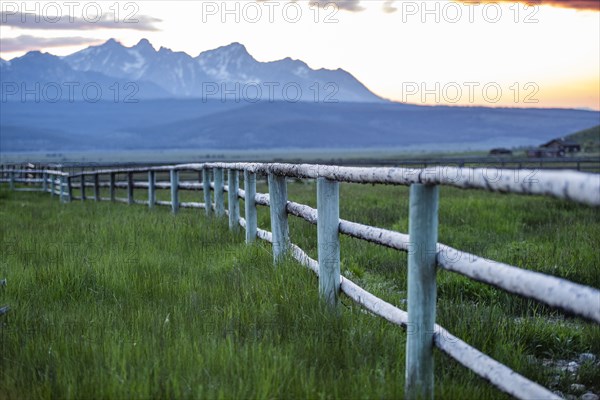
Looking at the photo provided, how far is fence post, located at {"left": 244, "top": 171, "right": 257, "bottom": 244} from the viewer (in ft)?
28.7

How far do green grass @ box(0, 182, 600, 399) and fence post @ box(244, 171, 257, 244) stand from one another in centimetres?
35

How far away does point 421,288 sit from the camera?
3969 mm

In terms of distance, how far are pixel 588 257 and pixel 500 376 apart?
19.5ft

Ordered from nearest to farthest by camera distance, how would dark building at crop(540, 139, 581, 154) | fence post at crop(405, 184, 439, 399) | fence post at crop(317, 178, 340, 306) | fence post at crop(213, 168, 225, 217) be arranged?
fence post at crop(405, 184, 439, 399) < fence post at crop(317, 178, 340, 306) < fence post at crop(213, 168, 225, 217) < dark building at crop(540, 139, 581, 154)

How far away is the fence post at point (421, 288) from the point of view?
153 inches

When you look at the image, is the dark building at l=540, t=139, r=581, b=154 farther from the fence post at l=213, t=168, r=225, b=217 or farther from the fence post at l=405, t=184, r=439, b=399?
the fence post at l=405, t=184, r=439, b=399

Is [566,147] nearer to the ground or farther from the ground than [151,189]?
farther from the ground

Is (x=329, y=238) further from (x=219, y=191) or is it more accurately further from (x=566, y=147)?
(x=566, y=147)

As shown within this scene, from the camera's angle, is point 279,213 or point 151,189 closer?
point 279,213

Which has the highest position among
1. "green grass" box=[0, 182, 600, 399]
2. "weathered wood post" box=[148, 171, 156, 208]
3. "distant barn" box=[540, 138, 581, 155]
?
"distant barn" box=[540, 138, 581, 155]

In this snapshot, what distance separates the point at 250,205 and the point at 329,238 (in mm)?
3261

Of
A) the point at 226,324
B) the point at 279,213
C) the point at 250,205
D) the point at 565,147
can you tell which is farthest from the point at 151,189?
the point at 565,147

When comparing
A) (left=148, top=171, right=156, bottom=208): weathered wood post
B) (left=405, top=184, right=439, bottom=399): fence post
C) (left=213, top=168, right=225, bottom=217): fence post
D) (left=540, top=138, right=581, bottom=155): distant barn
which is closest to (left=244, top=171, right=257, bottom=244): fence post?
(left=213, top=168, right=225, bottom=217): fence post

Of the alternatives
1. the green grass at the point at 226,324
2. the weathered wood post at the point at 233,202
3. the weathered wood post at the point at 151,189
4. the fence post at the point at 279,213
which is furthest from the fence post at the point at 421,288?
the weathered wood post at the point at 151,189
